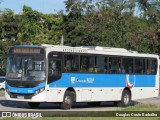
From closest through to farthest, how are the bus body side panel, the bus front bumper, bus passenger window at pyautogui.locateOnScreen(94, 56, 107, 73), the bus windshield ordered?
the bus front bumper → the bus windshield → the bus body side panel → bus passenger window at pyautogui.locateOnScreen(94, 56, 107, 73)

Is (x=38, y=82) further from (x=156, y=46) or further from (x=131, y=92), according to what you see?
(x=156, y=46)

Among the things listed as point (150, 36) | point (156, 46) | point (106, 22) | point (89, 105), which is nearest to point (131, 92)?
point (89, 105)

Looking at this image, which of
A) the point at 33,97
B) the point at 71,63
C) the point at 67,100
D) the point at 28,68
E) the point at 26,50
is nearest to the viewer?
the point at 33,97

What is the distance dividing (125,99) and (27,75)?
7474mm

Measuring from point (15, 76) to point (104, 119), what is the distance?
748 cm

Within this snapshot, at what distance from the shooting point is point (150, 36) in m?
51.8

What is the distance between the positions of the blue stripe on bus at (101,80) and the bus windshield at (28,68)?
0.81 meters

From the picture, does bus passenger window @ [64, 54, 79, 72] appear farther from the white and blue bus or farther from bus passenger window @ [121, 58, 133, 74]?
bus passenger window @ [121, 58, 133, 74]

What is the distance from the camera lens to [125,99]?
2770 centimetres

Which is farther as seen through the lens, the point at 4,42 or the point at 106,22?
the point at 4,42

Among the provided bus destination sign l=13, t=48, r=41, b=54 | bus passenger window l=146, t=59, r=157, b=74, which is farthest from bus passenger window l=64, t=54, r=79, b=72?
bus passenger window l=146, t=59, r=157, b=74

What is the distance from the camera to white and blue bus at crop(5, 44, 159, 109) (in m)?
22.3

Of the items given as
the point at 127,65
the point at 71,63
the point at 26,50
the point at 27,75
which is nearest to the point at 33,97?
the point at 27,75

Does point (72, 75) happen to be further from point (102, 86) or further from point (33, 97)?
point (102, 86)
